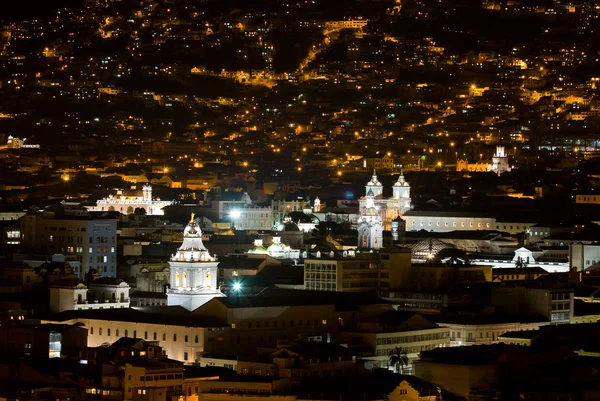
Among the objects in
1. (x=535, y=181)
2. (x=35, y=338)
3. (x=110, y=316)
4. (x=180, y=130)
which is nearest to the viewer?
(x=35, y=338)

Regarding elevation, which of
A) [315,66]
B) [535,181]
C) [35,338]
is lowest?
[35,338]

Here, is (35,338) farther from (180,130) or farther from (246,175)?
(180,130)

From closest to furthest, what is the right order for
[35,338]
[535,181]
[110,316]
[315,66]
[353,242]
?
1. [35,338]
2. [110,316]
3. [353,242]
4. [535,181]
5. [315,66]

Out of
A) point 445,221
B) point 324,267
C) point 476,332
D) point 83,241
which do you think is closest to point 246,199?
point 445,221

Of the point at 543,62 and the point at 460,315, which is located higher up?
the point at 543,62

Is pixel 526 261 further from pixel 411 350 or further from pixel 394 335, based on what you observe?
pixel 394 335

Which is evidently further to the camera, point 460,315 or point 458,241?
point 458,241

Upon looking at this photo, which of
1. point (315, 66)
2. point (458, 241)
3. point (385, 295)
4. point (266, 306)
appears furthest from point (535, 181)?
point (266, 306)

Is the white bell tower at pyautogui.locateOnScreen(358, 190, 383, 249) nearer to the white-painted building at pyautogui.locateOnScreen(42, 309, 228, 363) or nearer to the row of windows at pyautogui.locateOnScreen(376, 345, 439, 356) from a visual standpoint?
the white-painted building at pyautogui.locateOnScreen(42, 309, 228, 363)
